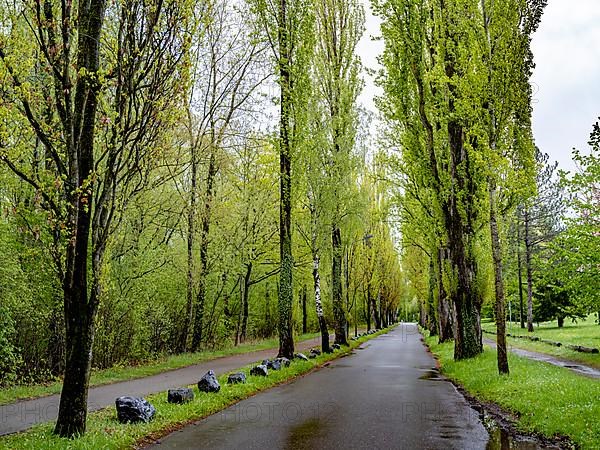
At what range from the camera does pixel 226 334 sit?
A: 30.6 meters

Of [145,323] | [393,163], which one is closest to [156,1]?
[145,323]

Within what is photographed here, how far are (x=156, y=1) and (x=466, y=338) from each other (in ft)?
45.9

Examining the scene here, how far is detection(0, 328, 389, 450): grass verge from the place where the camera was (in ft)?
22.4

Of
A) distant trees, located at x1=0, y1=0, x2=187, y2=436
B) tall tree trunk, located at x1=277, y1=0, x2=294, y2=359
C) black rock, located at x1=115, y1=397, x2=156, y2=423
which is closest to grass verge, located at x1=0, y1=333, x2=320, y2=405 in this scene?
black rock, located at x1=115, y1=397, x2=156, y2=423

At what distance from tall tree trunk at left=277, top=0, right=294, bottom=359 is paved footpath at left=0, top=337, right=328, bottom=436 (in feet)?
7.83

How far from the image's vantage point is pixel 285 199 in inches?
745

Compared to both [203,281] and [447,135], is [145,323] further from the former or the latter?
[447,135]

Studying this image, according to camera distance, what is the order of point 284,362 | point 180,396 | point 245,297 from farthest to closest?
1. point 245,297
2. point 284,362
3. point 180,396

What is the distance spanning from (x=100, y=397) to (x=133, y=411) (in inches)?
148

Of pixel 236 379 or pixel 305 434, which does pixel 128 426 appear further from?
pixel 236 379

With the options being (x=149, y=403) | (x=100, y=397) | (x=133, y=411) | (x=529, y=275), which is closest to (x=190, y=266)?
(x=100, y=397)

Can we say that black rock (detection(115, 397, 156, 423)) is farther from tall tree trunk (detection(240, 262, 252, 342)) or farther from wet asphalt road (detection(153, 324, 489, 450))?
tall tree trunk (detection(240, 262, 252, 342))

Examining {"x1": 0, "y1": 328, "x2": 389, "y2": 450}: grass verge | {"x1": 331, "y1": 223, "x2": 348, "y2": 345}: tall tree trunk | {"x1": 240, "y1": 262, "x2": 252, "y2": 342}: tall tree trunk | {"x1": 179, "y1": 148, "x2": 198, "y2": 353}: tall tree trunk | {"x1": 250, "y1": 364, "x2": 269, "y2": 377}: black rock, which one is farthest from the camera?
{"x1": 240, "y1": 262, "x2": 252, "y2": 342}: tall tree trunk

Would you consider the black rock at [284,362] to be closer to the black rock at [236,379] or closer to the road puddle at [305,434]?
the black rock at [236,379]
